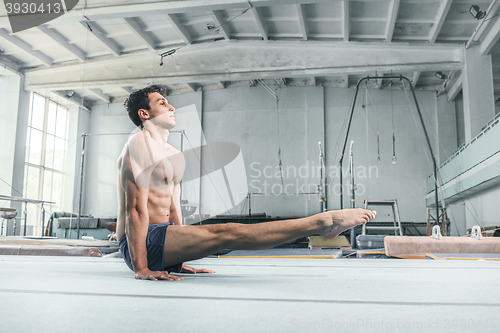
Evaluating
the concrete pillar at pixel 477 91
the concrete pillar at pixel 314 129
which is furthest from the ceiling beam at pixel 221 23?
the concrete pillar at pixel 477 91

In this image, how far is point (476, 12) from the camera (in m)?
8.46

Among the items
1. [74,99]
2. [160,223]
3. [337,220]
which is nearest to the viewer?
[337,220]

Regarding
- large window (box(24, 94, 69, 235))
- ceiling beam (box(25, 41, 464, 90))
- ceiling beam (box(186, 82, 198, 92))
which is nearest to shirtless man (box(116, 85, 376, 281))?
ceiling beam (box(25, 41, 464, 90))

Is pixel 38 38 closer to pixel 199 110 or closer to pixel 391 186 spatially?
pixel 199 110

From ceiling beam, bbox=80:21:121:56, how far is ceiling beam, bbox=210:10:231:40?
314 centimetres

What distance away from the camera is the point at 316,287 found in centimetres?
144

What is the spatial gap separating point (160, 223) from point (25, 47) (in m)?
11.6

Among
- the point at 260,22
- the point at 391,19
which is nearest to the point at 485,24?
the point at 391,19

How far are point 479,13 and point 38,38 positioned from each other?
11.1 meters

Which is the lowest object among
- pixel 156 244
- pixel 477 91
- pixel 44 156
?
pixel 156 244

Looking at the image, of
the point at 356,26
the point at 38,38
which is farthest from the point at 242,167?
the point at 38,38

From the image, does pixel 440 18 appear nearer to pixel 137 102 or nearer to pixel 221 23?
pixel 221 23

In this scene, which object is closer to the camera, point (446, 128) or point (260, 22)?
point (260, 22)

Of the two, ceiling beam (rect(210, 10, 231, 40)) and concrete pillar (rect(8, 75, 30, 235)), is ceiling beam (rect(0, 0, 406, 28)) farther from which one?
concrete pillar (rect(8, 75, 30, 235))
